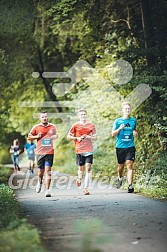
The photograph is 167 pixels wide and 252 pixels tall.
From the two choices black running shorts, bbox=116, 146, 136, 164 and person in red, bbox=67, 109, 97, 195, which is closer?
black running shorts, bbox=116, 146, 136, 164

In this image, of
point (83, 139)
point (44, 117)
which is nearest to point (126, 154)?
point (83, 139)

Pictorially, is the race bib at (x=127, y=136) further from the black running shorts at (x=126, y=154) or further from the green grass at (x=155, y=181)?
the green grass at (x=155, y=181)

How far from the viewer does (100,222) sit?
28.0 ft

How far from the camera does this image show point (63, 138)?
35.8 metres

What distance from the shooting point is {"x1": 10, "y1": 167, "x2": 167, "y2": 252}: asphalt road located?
6.81m

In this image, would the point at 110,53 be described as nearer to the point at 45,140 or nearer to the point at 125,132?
the point at 125,132

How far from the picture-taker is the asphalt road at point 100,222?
6812 millimetres

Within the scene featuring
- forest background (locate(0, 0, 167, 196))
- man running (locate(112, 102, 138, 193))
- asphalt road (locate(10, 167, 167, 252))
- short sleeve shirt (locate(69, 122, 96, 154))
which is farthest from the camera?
forest background (locate(0, 0, 167, 196))

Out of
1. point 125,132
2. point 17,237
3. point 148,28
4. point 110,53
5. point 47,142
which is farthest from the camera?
point 110,53

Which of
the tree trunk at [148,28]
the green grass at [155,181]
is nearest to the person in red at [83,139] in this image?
the green grass at [155,181]

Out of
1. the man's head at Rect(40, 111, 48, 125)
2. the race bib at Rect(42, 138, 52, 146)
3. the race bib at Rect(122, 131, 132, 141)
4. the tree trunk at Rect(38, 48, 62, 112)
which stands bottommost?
the race bib at Rect(42, 138, 52, 146)

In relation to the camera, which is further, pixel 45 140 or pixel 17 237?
pixel 45 140

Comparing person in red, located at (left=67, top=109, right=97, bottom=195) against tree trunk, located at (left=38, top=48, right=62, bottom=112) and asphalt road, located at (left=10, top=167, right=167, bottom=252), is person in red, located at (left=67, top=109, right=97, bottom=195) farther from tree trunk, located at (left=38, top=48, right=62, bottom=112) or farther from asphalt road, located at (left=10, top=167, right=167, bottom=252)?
tree trunk, located at (left=38, top=48, right=62, bottom=112)

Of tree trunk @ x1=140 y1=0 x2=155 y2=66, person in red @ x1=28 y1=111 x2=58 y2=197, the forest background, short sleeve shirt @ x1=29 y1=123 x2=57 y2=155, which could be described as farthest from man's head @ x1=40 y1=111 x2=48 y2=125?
tree trunk @ x1=140 y1=0 x2=155 y2=66
